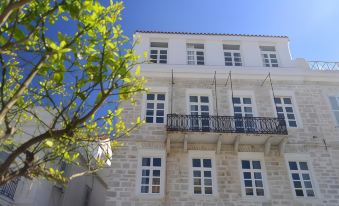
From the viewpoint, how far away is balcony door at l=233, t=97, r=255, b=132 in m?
13.7

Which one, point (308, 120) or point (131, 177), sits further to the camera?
point (308, 120)

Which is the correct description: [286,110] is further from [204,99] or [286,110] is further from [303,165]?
[204,99]

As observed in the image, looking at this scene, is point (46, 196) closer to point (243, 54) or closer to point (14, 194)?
point (14, 194)

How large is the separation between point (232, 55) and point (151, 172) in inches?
292

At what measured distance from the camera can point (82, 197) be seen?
662 inches

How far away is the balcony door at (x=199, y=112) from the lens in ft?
45.1

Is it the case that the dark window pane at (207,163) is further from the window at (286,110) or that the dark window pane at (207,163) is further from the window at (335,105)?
the window at (335,105)

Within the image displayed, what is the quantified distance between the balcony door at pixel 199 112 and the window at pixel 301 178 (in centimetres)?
378

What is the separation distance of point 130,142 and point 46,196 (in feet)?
12.8

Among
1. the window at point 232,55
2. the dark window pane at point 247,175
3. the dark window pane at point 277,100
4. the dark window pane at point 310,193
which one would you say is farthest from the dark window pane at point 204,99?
the dark window pane at point 310,193

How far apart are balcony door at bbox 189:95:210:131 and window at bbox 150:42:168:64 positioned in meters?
2.59

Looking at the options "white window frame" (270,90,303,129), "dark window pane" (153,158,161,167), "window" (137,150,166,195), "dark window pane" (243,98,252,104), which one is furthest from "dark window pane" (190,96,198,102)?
"white window frame" (270,90,303,129)

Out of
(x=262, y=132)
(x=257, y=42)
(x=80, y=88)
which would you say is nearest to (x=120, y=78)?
(x=80, y=88)

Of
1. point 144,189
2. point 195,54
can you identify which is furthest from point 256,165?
point 195,54
